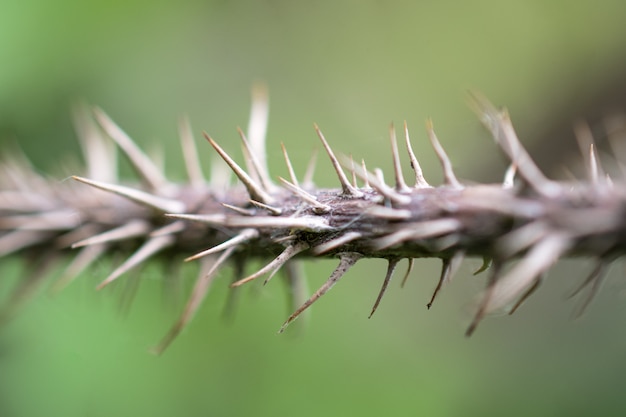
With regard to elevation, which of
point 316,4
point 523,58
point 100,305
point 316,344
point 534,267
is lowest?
point 316,344

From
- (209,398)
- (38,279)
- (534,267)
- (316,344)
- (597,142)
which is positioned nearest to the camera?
(534,267)

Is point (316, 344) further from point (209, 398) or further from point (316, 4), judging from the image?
point (316, 4)

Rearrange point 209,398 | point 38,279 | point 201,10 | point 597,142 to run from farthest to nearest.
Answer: point 597,142 < point 201,10 < point 209,398 < point 38,279

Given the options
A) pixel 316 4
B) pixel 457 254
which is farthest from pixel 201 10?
pixel 457 254

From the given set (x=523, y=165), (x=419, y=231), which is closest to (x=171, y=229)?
(x=419, y=231)

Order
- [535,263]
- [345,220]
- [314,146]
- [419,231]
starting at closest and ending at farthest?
[535,263] < [419,231] < [345,220] < [314,146]

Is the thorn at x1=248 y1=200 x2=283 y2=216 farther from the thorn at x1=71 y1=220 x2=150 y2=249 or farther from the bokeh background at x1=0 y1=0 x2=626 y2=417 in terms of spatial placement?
the bokeh background at x1=0 y1=0 x2=626 y2=417

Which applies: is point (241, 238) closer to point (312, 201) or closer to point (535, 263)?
point (312, 201)
